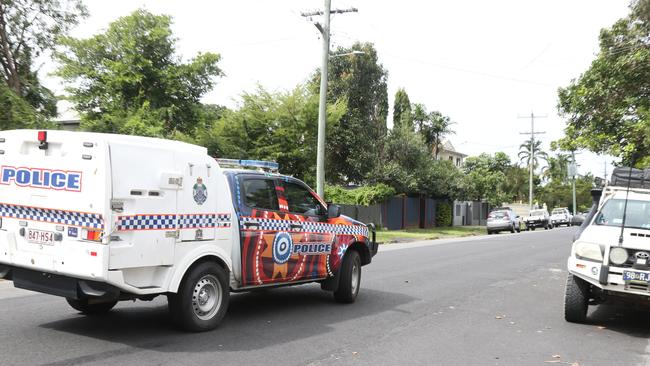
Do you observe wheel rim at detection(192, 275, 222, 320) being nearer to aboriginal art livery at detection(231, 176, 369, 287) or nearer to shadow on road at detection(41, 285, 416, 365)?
shadow on road at detection(41, 285, 416, 365)

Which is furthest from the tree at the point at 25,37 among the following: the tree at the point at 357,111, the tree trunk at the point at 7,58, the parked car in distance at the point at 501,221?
the parked car in distance at the point at 501,221

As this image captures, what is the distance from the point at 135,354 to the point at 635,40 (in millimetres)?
19152

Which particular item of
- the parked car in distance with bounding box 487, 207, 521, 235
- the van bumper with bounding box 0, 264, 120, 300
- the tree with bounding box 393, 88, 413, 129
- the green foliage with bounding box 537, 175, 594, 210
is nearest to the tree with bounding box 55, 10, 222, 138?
the tree with bounding box 393, 88, 413, 129

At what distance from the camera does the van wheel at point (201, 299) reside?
20.7ft

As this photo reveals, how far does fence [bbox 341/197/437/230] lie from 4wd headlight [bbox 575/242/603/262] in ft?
66.7

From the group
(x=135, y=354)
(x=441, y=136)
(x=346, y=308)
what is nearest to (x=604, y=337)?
(x=346, y=308)

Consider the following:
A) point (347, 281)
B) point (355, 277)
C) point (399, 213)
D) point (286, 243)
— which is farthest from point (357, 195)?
point (286, 243)

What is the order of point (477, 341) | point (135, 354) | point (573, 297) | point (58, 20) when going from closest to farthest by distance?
point (135, 354), point (477, 341), point (573, 297), point (58, 20)

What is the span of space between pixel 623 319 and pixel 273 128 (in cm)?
2089

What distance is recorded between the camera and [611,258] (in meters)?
7.33

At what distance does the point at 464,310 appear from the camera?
348 inches

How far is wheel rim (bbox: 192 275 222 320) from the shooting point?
648 centimetres

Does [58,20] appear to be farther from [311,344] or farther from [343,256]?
[311,344]

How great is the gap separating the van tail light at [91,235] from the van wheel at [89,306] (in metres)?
1.84
